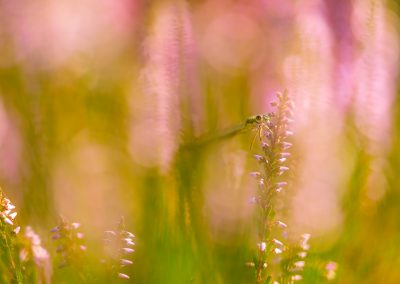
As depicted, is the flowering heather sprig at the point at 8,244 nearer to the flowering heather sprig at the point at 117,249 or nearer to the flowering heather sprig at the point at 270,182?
the flowering heather sprig at the point at 117,249

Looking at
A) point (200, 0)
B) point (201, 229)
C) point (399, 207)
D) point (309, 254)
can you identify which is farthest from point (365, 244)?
point (200, 0)

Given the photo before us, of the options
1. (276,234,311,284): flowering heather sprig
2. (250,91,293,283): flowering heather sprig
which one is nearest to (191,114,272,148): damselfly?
(250,91,293,283): flowering heather sprig

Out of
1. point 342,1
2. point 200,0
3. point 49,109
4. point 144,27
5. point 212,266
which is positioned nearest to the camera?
point 212,266

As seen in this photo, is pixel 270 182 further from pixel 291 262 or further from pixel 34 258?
pixel 34 258

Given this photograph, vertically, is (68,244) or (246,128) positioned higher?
(246,128)

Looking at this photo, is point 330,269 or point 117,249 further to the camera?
point 330,269

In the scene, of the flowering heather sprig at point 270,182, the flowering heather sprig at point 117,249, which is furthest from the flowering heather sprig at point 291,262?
the flowering heather sprig at point 117,249

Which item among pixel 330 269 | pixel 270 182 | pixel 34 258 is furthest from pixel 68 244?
pixel 330 269

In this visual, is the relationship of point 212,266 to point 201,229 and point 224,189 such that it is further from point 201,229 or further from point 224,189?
point 224,189
